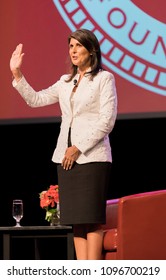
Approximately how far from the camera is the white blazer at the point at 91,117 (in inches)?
120

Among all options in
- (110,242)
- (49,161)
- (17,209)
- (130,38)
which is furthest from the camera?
(49,161)

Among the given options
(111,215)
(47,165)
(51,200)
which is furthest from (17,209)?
(47,165)

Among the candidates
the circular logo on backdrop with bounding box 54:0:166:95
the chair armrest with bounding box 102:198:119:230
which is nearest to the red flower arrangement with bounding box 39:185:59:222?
the chair armrest with bounding box 102:198:119:230

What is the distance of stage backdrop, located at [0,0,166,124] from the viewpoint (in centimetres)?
455

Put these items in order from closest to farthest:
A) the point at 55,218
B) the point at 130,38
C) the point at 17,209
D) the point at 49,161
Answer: the point at 55,218 → the point at 17,209 → the point at 130,38 → the point at 49,161

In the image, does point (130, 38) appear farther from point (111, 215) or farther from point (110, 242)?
point (110, 242)

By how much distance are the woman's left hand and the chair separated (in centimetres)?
48

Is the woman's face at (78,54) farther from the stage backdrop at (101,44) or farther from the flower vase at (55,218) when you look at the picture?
the stage backdrop at (101,44)

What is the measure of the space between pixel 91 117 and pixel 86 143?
14 centimetres

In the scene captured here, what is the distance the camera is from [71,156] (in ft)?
9.98

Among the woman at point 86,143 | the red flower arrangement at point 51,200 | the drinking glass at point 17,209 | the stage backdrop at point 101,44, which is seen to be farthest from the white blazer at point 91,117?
the stage backdrop at point 101,44
